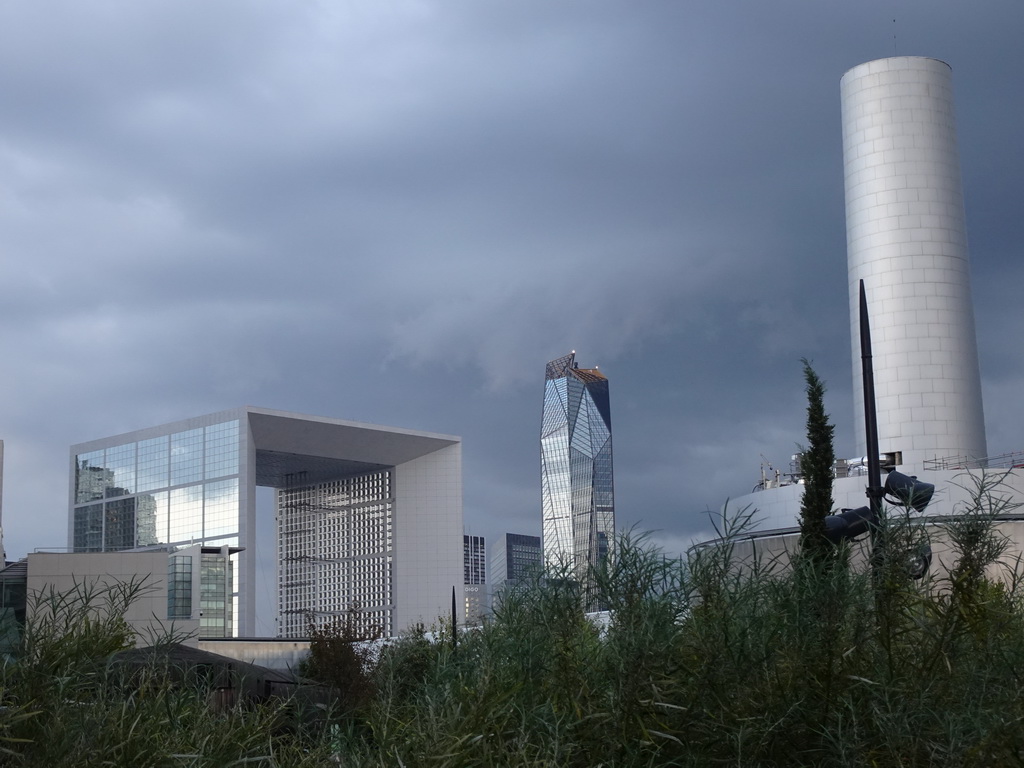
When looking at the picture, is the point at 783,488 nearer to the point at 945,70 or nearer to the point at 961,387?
the point at 961,387

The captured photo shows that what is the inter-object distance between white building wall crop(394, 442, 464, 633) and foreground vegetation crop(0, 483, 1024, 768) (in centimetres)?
7966

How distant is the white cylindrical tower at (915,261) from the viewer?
4769 cm

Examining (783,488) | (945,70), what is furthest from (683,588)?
(945,70)

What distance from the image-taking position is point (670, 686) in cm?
652

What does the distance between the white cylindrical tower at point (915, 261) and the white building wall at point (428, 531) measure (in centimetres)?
4217

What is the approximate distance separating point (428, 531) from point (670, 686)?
81.4 meters

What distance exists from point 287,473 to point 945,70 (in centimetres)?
5736

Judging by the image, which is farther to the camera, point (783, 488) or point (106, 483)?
point (106, 483)

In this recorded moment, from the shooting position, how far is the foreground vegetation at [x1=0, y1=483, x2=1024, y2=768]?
595 cm

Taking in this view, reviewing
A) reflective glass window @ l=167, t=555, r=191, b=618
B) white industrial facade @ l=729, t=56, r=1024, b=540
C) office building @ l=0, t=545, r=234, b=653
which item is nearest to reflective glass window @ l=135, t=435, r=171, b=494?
office building @ l=0, t=545, r=234, b=653

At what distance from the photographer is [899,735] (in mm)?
6062

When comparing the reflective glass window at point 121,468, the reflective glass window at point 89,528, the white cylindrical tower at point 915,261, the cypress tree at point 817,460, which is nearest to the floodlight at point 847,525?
the cypress tree at point 817,460

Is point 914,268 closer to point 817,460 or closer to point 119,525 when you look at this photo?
point 817,460

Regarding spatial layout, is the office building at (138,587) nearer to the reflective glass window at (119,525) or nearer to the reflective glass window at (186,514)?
the reflective glass window at (186,514)
